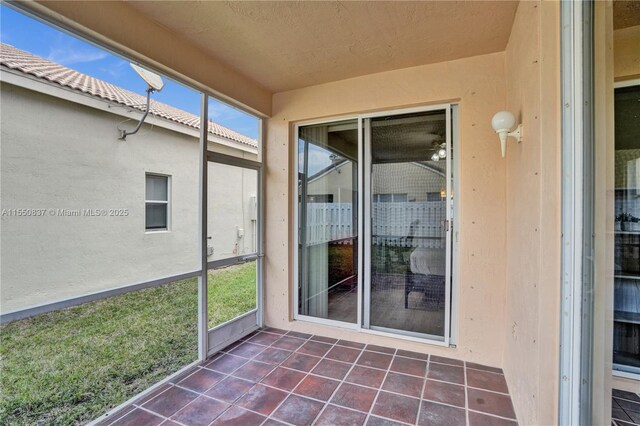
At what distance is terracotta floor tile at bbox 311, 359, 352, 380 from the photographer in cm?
242

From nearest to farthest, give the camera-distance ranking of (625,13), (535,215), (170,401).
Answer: (625,13) < (535,215) < (170,401)

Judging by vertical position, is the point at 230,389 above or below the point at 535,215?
below

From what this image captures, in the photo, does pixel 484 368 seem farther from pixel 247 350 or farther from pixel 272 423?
pixel 247 350

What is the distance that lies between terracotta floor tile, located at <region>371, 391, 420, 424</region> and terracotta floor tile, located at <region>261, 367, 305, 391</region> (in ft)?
2.11

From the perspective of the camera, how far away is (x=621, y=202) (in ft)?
5.56

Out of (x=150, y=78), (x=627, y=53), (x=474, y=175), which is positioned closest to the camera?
(x=627, y=53)

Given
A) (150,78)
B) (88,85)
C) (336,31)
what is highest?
(336,31)

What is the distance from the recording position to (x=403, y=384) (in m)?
2.28

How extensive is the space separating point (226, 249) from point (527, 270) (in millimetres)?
2484

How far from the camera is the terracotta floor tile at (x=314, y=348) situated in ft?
9.20

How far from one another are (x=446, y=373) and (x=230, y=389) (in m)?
1.73

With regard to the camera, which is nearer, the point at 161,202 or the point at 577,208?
the point at 577,208

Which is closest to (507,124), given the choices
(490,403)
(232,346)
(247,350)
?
(490,403)

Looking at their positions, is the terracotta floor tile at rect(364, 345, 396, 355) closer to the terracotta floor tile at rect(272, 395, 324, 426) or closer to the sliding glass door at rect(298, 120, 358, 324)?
the sliding glass door at rect(298, 120, 358, 324)
